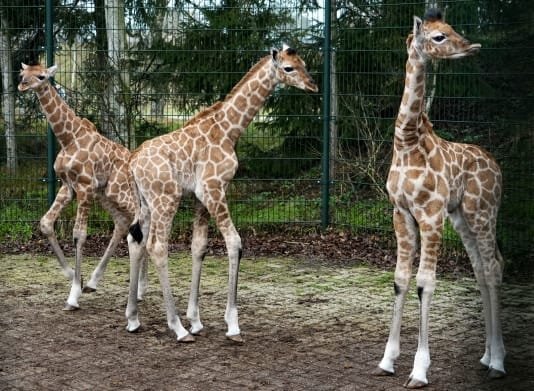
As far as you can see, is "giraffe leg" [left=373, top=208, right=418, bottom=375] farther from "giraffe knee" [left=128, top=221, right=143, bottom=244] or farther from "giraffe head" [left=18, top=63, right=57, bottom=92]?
"giraffe head" [left=18, top=63, right=57, bottom=92]

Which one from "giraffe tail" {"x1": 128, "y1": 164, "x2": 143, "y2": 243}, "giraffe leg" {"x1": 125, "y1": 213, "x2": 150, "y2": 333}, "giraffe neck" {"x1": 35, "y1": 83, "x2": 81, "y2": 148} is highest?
"giraffe neck" {"x1": 35, "y1": 83, "x2": 81, "y2": 148}

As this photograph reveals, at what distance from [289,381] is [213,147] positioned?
81.8 inches

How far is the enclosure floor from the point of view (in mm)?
4855

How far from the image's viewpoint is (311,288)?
7.55m

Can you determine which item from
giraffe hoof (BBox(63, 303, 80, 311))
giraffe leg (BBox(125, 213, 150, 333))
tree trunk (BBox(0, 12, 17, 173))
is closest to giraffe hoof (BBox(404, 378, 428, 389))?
giraffe leg (BBox(125, 213, 150, 333))

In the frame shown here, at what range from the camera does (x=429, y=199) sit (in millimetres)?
4777

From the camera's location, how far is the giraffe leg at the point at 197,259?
19.6 feet

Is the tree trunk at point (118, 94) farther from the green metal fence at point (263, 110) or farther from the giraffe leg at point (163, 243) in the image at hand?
the giraffe leg at point (163, 243)

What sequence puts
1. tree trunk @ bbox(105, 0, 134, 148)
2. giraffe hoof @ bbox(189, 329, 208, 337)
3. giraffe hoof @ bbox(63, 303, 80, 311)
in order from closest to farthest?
giraffe hoof @ bbox(189, 329, 208, 337) → giraffe hoof @ bbox(63, 303, 80, 311) → tree trunk @ bbox(105, 0, 134, 148)

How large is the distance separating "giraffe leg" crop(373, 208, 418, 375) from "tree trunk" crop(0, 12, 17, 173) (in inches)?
251

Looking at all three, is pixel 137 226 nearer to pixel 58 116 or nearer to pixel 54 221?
→ pixel 54 221

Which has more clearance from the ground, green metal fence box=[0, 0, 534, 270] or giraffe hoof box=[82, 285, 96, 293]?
green metal fence box=[0, 0, 534, 270]

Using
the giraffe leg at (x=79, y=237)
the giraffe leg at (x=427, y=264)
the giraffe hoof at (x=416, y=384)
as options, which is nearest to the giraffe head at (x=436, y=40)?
the giraffe leg at (x=427, y=264)

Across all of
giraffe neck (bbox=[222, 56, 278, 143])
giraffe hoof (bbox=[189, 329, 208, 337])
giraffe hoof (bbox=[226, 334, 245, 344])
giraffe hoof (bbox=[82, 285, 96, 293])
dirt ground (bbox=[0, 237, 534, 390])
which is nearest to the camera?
dirt ground (bbox=[0, 237, 534, 390])
